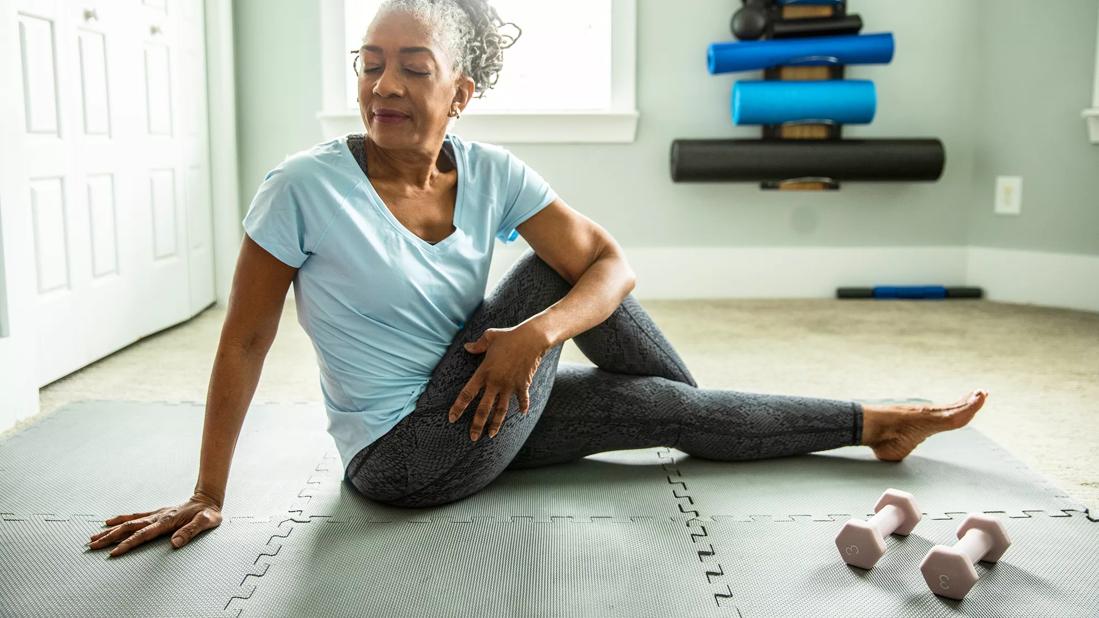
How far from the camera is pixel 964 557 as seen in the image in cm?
129

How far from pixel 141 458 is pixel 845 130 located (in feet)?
9.12

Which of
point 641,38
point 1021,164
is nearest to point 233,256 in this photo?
point 641,38

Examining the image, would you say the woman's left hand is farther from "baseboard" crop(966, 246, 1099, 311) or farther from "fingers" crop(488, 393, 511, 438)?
"baseboard" crop(966, 246, 1099, 311)

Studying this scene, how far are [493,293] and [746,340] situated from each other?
1.58 metres

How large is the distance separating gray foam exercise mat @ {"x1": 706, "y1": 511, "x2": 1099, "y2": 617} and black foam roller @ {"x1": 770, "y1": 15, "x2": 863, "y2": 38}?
2263 mm

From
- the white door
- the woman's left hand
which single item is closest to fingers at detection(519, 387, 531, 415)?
the woman's left hand

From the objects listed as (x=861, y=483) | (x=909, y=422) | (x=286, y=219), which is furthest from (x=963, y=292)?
(x=286, y=219)

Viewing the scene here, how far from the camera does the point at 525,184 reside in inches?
64.4

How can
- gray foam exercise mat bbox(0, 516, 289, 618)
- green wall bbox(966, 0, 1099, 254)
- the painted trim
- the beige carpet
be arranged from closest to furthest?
gray foam exercise mat bbox(0, 516, 289, 618)
the beige carpet
green wall bbox(966, 0, 1099, 254)
the painted trim

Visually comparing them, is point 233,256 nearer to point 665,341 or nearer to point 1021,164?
point 665,341

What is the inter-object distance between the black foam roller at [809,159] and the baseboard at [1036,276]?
0.43 meters

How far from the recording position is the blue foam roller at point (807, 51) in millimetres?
3451

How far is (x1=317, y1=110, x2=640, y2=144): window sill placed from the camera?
12.1 ft

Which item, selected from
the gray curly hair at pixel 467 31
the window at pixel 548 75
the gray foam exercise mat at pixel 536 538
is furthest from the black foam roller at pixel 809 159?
the gray curly hair at pixel 467 31
